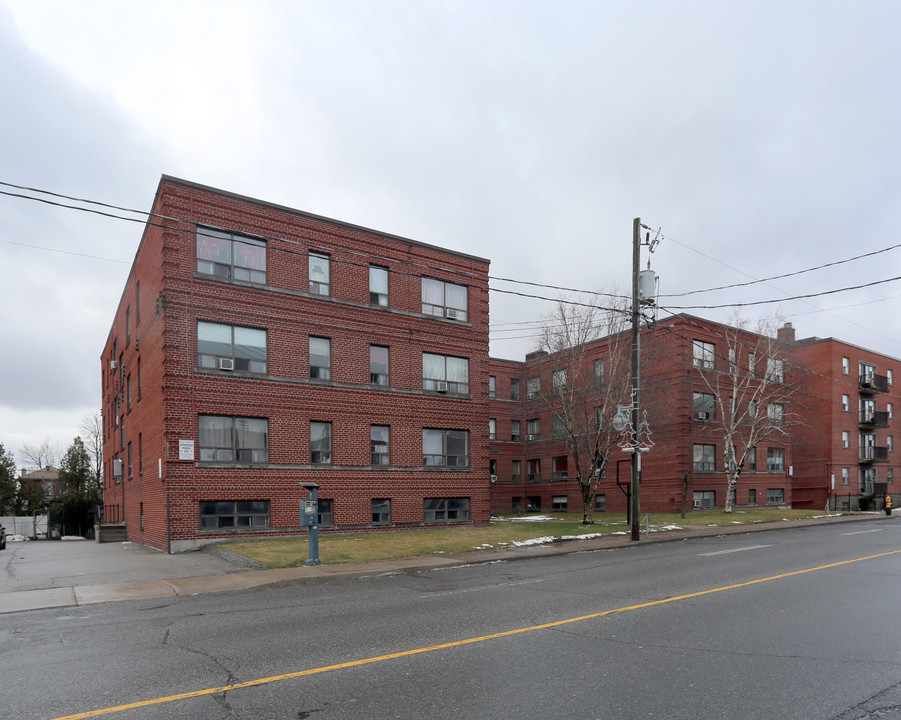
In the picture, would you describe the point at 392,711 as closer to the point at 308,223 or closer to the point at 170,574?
the point at 170,574

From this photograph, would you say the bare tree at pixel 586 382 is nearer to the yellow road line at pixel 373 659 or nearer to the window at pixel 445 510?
the window at pixel 445 510

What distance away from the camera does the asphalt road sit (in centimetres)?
522

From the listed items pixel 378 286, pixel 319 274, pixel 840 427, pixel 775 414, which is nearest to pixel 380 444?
pixel 378 286

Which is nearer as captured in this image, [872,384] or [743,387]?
[743,387]

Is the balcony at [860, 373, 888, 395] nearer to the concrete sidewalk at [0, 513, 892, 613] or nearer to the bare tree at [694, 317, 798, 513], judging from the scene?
the bare tree at [694, 317, 798, 513]

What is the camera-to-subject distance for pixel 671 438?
36.0 metres

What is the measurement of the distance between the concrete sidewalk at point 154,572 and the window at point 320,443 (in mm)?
4842

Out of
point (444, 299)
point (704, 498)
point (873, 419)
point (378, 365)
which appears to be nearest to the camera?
point (378, 365)

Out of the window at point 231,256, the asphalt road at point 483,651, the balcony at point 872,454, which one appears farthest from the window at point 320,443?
the balcony at point 872,454

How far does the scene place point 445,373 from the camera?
84.1 ft

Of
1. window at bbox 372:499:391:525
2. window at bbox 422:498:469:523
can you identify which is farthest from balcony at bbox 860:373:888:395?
window at bbox 372:499:391:525

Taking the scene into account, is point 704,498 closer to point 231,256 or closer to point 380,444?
point 380,444

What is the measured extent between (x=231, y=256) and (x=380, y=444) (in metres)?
8.51

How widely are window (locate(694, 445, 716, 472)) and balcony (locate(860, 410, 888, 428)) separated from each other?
1893cm
